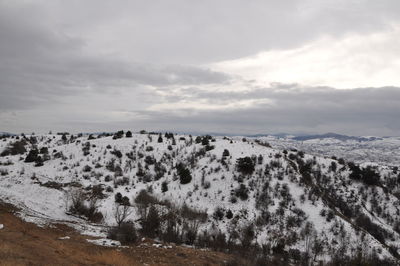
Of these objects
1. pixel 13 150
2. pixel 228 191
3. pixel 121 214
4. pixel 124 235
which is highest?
pixel 13 150

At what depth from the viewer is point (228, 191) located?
32781mm

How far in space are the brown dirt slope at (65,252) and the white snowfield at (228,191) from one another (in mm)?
1797

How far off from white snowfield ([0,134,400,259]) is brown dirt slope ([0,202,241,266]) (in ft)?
5.90

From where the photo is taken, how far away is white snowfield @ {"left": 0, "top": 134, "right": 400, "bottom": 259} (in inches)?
966

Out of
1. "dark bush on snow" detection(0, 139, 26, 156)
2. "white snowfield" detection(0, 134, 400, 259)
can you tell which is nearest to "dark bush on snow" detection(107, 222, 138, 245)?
"white snowfield" detection(0, 134, 400, 259)

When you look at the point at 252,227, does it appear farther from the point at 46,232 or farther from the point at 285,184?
the point at 46,232

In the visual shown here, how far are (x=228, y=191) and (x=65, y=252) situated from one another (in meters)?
23.5

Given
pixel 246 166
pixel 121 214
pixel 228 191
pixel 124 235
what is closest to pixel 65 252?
pixel 124 235

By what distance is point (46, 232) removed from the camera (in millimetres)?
15430

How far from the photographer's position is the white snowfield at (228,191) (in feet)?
80.5

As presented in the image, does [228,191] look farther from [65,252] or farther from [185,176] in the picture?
[65,252]

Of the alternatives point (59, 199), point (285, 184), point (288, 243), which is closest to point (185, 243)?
point (288, 243)

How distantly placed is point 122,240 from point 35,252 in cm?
573

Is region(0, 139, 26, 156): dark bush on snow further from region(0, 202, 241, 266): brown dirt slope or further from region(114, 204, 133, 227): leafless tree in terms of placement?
region(0, 202, 241, 266): brown dirt slope
